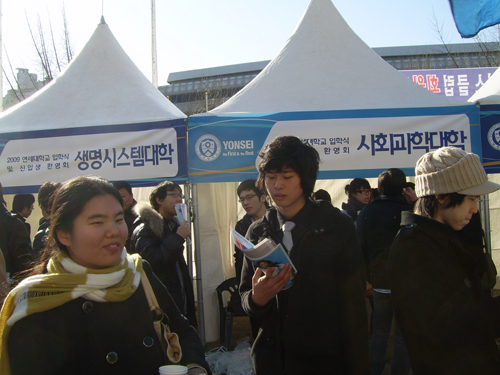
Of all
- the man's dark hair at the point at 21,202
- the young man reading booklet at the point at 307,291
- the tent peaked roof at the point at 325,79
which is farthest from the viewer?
the man's dark hair at the point at 21,202

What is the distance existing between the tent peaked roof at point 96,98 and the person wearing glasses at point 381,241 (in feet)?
7.34

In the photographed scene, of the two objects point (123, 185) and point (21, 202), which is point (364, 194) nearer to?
point (123, 185)

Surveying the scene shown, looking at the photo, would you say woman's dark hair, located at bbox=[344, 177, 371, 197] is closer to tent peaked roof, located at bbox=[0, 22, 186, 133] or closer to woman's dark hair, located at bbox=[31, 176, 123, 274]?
tent peaked roof, located at bbox=[0, 22, 186, 133]

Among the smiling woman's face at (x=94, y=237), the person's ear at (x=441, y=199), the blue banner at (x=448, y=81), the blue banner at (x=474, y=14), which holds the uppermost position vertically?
the blue banner at (x=448, y=81)

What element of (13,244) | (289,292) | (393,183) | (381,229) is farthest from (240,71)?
(289,292)

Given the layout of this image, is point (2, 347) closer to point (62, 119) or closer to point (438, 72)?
point (62, 119)

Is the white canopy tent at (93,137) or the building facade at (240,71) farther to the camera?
the building facade at (240,71)

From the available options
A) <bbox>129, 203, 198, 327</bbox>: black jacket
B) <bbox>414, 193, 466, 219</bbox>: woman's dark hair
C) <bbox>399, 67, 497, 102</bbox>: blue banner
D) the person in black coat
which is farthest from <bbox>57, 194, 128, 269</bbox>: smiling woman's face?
<bbox>399, 67, 497, 102</bbox>: blue banner

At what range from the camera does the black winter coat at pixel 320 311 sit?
174 centimetres

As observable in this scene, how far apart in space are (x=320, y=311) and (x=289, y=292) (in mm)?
162

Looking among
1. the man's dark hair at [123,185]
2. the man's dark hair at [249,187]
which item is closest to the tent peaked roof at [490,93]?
the man's dark hair at [249,187]

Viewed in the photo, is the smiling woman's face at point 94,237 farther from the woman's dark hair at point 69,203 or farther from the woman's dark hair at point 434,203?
the woman's dark hair at point 434,203

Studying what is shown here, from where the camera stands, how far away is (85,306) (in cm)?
141

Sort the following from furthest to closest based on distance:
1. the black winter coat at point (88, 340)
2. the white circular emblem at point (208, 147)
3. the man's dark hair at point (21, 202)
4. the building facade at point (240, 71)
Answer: the building facade at point (240, 71)
the man's dark hair at point (21, 202)
the white circular emblem at point (208, 147)
the black winter coat at point (88, 340)
